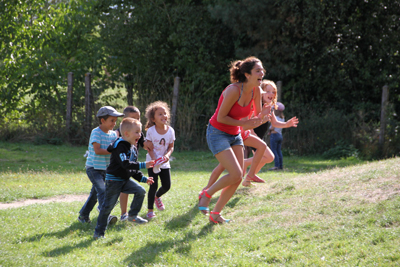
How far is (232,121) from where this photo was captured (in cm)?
499

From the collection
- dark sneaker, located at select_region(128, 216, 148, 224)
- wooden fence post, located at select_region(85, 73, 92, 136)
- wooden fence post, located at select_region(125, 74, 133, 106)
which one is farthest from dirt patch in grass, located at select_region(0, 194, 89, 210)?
wooden fence post, located at select_region(125, 74, 133, 106)

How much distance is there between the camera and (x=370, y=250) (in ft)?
12.8

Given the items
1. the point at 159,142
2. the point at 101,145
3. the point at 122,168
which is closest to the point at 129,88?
the point at 159,142

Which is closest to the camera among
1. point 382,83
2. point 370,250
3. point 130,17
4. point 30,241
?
point 370,250

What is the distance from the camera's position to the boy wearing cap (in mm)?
5578

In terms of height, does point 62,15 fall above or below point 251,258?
above

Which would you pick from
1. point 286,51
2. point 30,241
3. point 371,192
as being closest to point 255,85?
point 371,192

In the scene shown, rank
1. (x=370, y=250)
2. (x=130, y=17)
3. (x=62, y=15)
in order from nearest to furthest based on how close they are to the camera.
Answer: (x=370, y=250) < (x=62, y=15) < (x=130, y=17)

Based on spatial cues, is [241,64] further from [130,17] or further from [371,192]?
[130,17]

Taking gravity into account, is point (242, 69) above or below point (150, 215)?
above

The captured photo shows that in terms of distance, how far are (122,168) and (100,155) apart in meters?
0.90

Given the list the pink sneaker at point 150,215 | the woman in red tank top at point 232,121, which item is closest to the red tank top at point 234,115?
the woman in red tank top at point 232,121

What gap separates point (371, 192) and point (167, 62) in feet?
43.4

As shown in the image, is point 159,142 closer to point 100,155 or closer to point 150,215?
point 100,155
